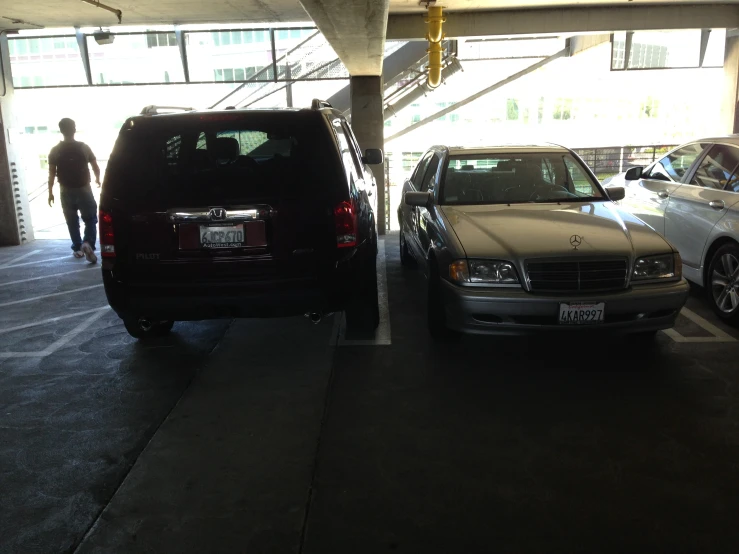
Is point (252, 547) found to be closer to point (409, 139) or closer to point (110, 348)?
point (110, 348)

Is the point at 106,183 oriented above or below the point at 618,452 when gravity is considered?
above

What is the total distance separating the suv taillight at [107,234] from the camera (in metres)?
4.04

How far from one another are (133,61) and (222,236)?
388 inches

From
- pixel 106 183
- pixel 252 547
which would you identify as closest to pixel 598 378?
pixel 252 547

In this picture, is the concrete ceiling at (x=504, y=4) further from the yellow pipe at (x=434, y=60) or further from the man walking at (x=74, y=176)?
the man walking at (x=74, y=176)

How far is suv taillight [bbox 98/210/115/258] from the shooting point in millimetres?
4039

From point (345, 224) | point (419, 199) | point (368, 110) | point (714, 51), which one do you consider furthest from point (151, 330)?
point (714, 51)

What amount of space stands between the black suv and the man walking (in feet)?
15.3

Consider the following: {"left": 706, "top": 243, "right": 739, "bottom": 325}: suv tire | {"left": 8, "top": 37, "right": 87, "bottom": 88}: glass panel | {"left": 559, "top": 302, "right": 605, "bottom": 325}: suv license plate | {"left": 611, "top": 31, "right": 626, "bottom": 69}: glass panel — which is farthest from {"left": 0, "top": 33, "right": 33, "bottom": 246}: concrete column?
{"left": 611, "top": 31, "right": 626, "bottom": 69}: glass panel

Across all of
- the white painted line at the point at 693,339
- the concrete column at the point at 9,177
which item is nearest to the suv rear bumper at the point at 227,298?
the white painted line at the point at 693,339

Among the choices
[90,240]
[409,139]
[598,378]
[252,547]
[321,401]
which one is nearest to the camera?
[252,547]

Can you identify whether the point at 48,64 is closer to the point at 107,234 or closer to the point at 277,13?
the point at 277,13

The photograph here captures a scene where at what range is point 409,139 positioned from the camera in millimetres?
31828

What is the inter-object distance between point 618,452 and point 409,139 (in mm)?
29667
